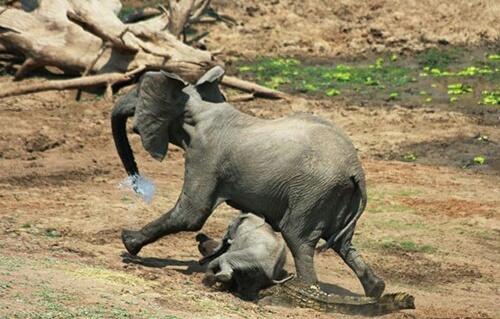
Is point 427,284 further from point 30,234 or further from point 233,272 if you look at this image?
point 30,234

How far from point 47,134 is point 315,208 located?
25.8ft

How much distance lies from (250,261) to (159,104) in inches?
71.6

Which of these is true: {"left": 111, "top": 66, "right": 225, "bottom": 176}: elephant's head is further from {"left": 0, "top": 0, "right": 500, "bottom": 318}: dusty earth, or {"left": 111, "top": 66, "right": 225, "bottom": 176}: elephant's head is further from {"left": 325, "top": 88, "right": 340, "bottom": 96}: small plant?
{"left": 325, "top": 88, "right": 340, "bottom": 96}: small plant

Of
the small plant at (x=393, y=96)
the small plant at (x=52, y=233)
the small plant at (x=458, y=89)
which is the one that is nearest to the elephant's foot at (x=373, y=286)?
the small plant at (x=52, y=233)

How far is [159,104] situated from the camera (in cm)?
1158

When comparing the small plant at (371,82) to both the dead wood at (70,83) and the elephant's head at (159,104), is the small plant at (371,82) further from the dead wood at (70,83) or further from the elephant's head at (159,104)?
the elephant's head at (159,104)

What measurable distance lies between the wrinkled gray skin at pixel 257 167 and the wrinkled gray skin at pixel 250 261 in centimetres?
14

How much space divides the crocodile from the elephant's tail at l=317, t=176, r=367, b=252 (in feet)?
1.69

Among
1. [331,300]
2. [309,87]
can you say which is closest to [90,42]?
[309,87]

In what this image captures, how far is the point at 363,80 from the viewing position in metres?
23.0

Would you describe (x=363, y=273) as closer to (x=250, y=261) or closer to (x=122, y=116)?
(x=250, y=261)

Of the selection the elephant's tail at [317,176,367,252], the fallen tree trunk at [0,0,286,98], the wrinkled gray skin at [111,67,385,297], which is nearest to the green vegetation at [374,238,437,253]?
the wrinkled gray skin at [111,67,385,297]

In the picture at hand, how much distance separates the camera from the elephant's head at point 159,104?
11555 millimetres

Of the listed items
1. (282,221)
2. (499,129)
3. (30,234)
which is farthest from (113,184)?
(499,129)
